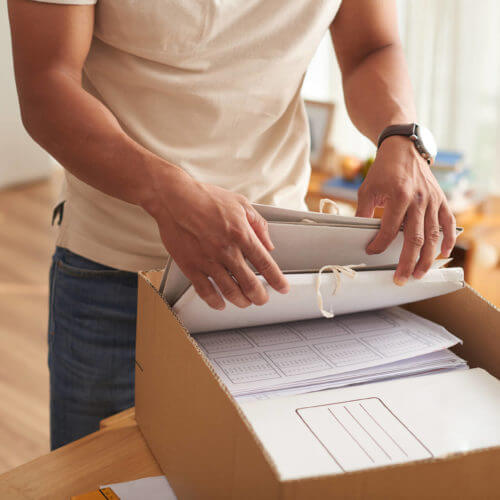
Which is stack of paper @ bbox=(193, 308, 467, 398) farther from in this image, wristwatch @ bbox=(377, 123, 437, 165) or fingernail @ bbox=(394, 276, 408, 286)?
wristwatch @ bbox=(377, 123, 437, 165)

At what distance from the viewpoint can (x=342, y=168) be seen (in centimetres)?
296

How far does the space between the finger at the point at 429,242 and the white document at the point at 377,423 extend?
0.41 ft

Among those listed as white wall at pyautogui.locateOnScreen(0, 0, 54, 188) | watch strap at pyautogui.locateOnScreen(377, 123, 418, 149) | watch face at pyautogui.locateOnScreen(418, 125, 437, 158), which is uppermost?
watch strap at pyautogui.locateOnScreen(377, 123, 418, 149)

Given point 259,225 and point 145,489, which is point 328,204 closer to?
point 259,225

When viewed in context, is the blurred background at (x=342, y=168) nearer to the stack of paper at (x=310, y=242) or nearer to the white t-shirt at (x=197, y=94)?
the white t-shirt at (x=197, y=94)

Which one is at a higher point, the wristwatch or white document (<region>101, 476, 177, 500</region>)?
the wristwatch

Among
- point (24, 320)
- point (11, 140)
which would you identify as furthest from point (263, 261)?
point (11, 140)

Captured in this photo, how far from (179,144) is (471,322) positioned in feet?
1.45

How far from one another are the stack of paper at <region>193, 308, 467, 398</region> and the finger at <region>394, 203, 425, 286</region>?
0.07m

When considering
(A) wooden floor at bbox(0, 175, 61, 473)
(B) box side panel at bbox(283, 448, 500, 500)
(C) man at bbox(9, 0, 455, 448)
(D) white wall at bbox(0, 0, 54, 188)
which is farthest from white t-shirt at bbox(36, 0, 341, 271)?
(D) white wall at bbox(0, 0, 54, 188)

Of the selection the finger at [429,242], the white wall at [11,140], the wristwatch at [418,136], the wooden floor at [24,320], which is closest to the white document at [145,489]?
the finger at [429,242]

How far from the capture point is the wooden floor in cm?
207

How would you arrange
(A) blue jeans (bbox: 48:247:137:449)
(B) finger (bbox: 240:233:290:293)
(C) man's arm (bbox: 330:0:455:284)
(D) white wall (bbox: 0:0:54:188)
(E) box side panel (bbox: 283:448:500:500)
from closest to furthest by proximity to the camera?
(E) box side panel (bbox: 283:448:500:500) < (B) finger (bbox: 240:233:290:293) < (C) man's arm (bbox: 330:0:455:284) < (A) blue jeans (bbox: 48:247:137:449) < (D) white wall (bbox: 0:0:54:188)

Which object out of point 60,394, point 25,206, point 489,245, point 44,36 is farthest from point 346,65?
point 25,206
